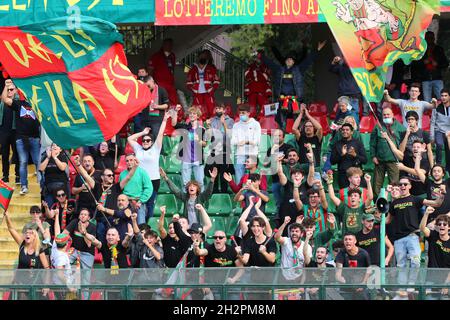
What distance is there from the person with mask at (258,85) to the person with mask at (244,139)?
102 inches

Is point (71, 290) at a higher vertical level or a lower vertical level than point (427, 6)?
lower

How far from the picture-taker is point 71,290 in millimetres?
23000

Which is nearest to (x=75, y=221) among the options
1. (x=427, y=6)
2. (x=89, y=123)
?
(x=89, y=123)

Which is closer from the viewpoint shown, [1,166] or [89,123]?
[89,123]

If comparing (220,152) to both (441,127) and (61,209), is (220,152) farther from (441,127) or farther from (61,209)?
(441,127)

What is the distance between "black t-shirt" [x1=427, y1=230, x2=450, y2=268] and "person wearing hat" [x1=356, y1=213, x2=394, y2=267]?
0.65 m

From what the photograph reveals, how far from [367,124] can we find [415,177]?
291 cm

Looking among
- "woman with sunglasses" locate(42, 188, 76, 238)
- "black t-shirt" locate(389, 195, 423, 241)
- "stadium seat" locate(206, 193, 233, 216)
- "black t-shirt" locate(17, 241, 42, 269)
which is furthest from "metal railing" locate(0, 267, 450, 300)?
"stadium seat" locate(206, 193, 233, 216)

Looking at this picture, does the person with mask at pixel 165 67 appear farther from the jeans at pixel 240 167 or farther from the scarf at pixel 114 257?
the scarf at pixel 114 257

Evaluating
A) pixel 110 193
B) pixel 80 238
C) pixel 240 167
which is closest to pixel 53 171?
pixel 110 193

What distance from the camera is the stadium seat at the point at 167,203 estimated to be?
92.8 ft

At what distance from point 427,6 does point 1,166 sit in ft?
25.1
